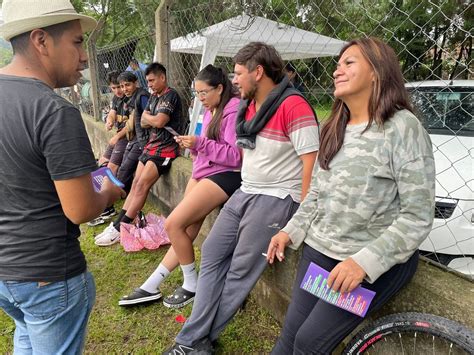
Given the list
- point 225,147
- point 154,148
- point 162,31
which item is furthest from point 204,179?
point 162,31

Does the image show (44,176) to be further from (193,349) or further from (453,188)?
(453,188)

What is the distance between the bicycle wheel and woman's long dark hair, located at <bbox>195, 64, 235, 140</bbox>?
4.97 ft

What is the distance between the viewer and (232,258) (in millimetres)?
2033

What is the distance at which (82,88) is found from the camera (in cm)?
884

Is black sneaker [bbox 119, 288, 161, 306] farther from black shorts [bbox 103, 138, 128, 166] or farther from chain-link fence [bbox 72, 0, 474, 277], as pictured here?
black shorts [bbox 103, 138, 128, 166]

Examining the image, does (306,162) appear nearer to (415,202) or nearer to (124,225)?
(415,202)

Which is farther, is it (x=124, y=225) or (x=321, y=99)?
(x=124, y=225)

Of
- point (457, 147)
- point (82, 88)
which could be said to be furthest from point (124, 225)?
point (82, 88)

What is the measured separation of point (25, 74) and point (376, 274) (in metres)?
1.34

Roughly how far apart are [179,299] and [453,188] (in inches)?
87.3

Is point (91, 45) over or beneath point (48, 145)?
beneath

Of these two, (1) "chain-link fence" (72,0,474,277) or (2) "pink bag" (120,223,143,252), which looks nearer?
(1) "chain-link fence" (72,0,474,277)

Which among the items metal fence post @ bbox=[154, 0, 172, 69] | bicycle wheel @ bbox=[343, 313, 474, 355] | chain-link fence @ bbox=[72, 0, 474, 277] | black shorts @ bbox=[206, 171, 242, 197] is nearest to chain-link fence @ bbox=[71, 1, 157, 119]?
chain-link fence @ bbox=[72, 0, 474, 277]

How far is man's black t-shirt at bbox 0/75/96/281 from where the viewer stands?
1060mm
